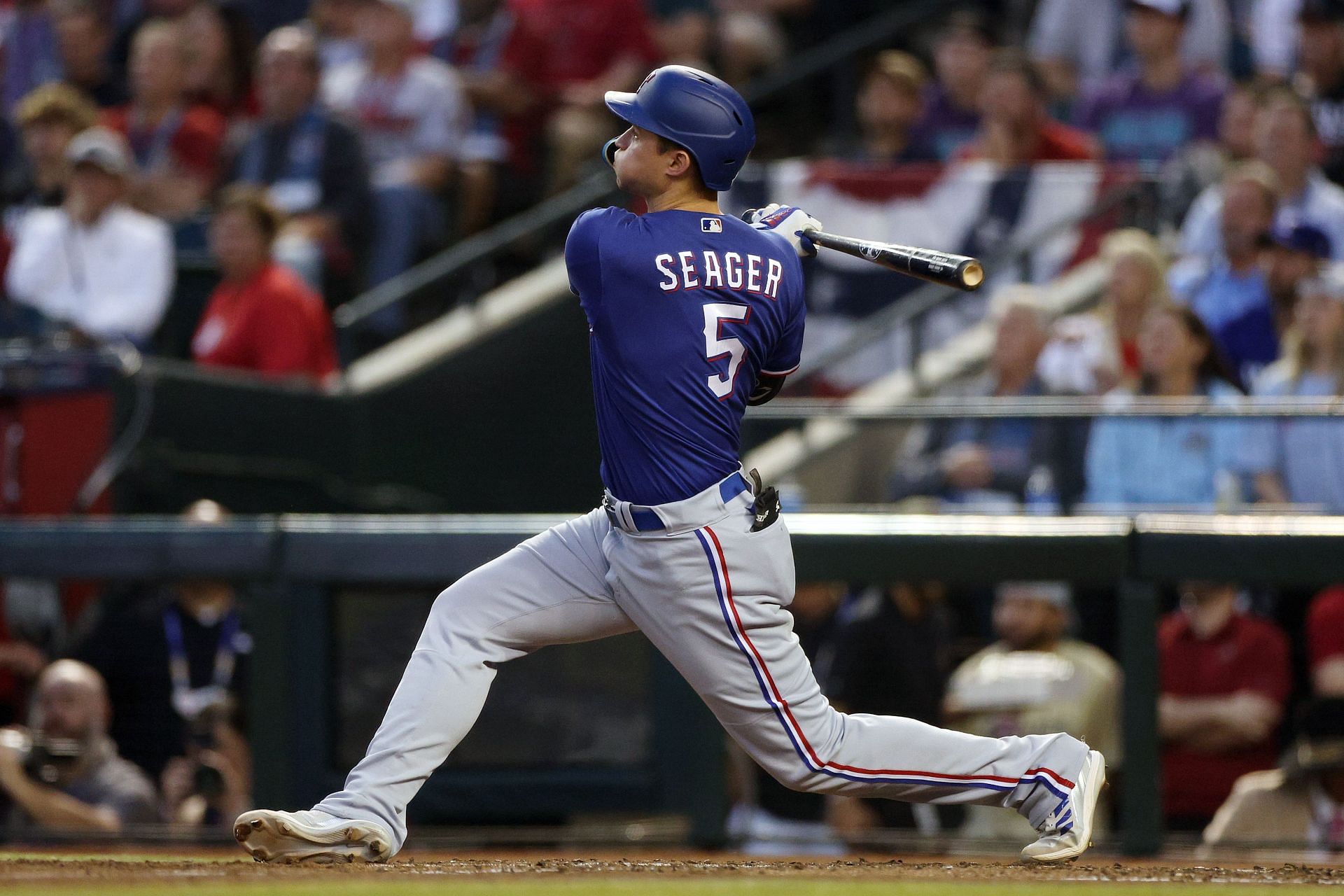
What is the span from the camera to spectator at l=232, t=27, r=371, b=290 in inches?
330

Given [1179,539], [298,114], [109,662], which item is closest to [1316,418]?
[1179,539]

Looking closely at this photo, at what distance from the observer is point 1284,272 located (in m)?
6.85

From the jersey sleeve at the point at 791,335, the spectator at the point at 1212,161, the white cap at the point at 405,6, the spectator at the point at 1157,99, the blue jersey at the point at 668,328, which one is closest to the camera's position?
the blue jersey at the point at 668,328

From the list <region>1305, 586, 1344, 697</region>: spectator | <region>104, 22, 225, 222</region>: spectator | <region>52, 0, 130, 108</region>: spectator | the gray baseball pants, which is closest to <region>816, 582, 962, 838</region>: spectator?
<region>1305, 586, 1344, 697</region>: spectator

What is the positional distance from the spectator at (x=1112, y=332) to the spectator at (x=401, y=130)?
308 centimetres

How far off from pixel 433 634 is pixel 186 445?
373 centimetres

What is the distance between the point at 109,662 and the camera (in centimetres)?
571

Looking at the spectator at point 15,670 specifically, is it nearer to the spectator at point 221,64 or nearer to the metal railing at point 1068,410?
the metal railing at point 1068,410

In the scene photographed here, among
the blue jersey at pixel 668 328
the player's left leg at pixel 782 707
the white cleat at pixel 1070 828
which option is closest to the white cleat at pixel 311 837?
the player's left leg at pixel 782 707

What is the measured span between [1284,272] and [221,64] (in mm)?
5463

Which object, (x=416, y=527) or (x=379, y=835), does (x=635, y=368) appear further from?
(x=416, y=527)

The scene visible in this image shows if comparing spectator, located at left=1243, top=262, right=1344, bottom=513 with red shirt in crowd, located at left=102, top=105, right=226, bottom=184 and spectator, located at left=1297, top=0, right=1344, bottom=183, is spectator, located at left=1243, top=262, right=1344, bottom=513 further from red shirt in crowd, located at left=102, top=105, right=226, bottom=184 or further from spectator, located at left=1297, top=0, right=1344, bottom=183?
red shirt in crowd, located at left=102, top=105, right=226, bottom=184

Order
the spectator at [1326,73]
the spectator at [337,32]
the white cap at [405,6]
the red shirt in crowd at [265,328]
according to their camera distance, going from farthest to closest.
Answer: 1. the spectator at [337,32]
2. the white cap at [405,6]
3. the spectator at [1326,73]
4. the red shirt in crowd at [265,328]

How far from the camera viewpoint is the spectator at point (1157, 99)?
26.8ft
